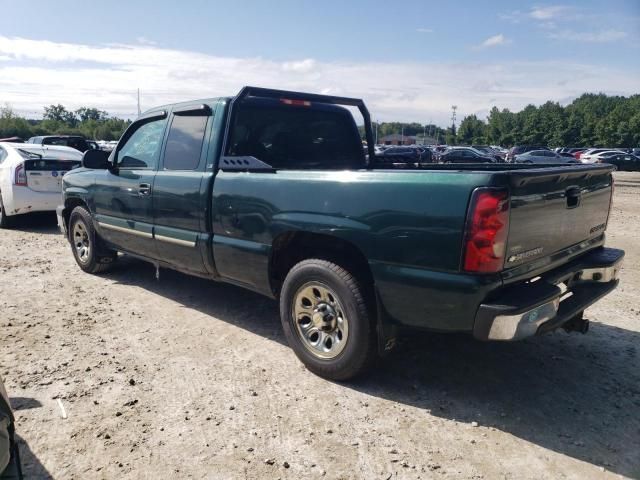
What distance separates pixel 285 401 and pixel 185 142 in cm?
249

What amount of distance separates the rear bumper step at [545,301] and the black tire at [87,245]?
4.70m

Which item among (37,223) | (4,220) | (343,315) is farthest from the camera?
(37,223)

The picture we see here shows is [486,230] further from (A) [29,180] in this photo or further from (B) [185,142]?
(A) [29,180]

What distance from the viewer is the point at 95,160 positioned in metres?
5.38

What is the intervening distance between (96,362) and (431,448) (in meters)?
2.51

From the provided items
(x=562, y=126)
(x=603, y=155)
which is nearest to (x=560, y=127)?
(x=562, y=126)

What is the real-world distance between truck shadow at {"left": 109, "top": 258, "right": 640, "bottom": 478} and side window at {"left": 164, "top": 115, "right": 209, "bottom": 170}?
1450 mm

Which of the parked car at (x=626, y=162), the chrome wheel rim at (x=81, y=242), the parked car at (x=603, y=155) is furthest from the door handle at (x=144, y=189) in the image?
the parked car at (x=626, y=162)

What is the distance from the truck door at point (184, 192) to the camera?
13.9 ft

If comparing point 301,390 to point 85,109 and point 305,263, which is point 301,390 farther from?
point 85,109

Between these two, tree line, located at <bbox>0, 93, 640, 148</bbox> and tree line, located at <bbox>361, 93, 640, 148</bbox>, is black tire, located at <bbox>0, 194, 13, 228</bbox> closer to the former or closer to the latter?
tree line, located at <bbox>0, 93, 640, 148</bbox>

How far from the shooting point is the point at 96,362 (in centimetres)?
379

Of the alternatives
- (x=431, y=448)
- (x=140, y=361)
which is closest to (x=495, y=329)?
(x=431, y=448)

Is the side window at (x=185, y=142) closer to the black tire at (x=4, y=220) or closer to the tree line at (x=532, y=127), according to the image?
the black tire at (x=4, y=220)
